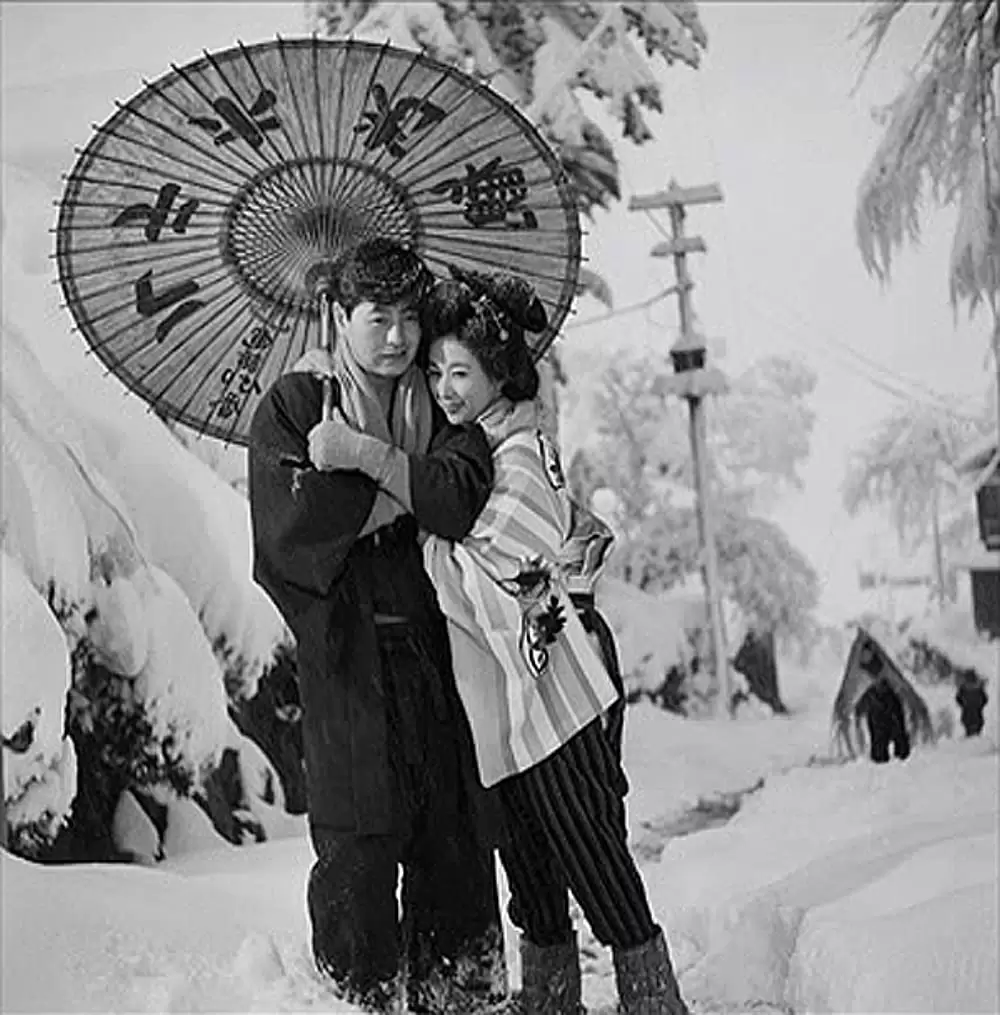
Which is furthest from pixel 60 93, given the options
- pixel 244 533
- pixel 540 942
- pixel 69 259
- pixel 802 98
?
pixel 540 942

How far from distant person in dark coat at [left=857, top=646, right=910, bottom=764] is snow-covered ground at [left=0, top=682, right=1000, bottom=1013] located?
0.03 metres

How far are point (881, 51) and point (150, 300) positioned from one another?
107 centimetres

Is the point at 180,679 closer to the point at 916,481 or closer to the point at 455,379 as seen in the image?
the point at 455,379

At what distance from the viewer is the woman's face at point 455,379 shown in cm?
170

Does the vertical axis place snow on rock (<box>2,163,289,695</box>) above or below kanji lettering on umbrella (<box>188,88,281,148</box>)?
below

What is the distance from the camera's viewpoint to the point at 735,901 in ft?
6.73

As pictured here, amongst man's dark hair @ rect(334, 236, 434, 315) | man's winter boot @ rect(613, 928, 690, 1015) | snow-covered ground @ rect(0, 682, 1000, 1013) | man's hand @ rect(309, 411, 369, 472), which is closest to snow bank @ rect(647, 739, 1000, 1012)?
snow-covered ground @ rect(0, 682, 1000, 1013)

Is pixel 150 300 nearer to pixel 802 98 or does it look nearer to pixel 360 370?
pixel 360 370

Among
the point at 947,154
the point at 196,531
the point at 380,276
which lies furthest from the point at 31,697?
the point at 947,154

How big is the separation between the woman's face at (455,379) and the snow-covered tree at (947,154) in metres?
0.74

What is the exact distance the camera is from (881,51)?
2.18 m

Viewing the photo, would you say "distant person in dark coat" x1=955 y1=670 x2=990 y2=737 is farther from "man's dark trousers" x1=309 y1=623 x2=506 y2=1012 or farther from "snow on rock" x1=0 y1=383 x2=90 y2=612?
"snow on rock" x1=0 y1=383 x2=90 y2=612

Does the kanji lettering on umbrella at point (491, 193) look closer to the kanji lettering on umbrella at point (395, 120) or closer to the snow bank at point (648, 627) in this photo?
the kanji lettering on umbrella at point (395, 120)

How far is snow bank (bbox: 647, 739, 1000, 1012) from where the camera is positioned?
1989mm
